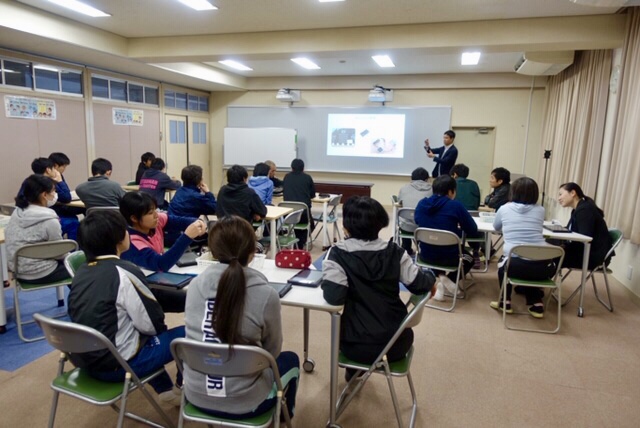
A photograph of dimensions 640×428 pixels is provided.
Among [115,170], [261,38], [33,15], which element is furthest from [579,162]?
[115,170]

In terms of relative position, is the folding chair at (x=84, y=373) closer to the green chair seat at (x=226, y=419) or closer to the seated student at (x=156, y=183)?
the green chair seat at (x=226, y=419)

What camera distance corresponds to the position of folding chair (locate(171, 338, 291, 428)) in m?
1.35

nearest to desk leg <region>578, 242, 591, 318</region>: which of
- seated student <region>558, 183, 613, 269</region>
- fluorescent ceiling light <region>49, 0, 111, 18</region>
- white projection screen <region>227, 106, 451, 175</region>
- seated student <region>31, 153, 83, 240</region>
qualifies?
seated student <region>558, 183, 613, 269</region>

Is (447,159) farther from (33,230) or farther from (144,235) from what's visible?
(33,230)

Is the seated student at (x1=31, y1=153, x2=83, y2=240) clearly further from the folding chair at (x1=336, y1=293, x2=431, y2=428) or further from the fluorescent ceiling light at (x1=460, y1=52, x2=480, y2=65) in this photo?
the fluorescent ceiling light at (x1=460, y1=52, x2=480, y2=65)

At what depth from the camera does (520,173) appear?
324 inches

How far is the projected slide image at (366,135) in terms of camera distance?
347 inches

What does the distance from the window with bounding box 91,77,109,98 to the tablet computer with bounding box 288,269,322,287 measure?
20.6ft

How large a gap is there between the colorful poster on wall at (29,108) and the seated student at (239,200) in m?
3.62

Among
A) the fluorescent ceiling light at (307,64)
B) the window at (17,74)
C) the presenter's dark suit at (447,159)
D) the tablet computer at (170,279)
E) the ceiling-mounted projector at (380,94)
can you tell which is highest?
the fluorescent ceiling light at (307,64)

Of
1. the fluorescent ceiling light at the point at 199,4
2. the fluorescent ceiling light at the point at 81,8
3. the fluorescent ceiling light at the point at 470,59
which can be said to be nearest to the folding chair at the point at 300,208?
the fluorescent ceiling light at the point at 199,4

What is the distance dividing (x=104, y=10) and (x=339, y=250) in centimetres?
446

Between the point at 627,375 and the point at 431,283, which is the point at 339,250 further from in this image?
the point at 627,375

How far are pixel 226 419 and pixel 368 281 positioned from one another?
0.79m
